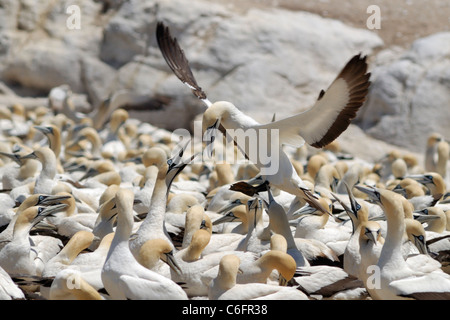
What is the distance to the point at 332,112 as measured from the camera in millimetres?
6656

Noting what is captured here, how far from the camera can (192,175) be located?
12273mm

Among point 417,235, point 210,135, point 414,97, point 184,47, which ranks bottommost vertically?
point 417,235

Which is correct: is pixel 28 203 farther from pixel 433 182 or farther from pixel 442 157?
pixel 442 157

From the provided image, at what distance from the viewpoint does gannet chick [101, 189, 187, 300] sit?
509 cm

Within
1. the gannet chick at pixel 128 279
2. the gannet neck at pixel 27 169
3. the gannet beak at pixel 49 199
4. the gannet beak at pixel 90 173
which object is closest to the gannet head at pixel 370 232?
the gannet chick at pixel 128 279

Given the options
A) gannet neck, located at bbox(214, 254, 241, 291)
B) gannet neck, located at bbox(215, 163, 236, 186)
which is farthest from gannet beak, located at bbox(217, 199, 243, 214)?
gannet neck, located at bbox(214, 254, 241, 291)

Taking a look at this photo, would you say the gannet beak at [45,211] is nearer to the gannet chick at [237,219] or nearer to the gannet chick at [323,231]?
the gannet chick at [237,219]

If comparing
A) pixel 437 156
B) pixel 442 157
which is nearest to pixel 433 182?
pixel 442 157

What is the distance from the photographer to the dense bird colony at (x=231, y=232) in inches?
215

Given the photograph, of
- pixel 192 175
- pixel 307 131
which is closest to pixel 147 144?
pixel 192 175

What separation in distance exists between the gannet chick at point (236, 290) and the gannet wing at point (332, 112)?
5.90ft

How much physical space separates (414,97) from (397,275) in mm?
10568

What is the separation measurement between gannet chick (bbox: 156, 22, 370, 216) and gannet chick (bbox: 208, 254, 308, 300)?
5.74 ft

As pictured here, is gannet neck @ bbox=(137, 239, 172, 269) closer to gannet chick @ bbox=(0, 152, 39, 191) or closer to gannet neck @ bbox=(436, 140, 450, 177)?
gannet chick @ bbox=(0, 152, 39, 191)
